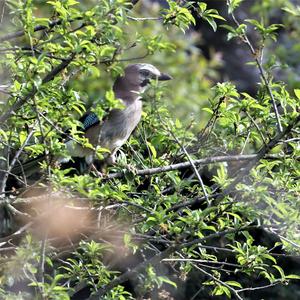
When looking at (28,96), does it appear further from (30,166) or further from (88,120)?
(88,120)

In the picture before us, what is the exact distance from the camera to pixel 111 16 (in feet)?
11.9

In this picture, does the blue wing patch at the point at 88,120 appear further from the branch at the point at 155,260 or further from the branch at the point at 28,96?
the branch at the point at 155,260

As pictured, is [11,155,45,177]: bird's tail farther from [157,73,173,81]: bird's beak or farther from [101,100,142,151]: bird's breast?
[157,73,173,81]: bird's beak

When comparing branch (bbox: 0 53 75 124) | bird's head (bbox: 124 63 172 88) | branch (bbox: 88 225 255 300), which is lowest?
bird's head (bbox: 124 63 172 88)

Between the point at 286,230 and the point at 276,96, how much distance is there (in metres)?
0.65

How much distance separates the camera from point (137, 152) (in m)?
4.64

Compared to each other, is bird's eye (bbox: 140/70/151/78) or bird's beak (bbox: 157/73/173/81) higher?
bird's beak (bbox: 157/73/173/81)

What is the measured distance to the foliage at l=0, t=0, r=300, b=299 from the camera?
142 inches

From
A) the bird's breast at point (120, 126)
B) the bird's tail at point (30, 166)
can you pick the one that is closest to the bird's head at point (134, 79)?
the bird's breast at point (120, 126)

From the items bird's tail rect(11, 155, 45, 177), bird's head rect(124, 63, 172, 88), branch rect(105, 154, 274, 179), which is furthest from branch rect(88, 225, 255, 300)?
bird's head rect(124, 63, 172, 88)

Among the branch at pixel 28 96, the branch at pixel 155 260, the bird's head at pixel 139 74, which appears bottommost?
the bird's head at pixel 139 74

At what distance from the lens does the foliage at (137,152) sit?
361cm

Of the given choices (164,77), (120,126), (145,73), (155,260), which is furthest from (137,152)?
(145,73)

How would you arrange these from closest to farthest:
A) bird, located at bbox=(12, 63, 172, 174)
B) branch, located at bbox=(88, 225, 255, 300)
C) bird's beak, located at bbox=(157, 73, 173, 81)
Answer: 1. branch, located at bbox=(88, 225, 255, 300)
2. bird's beak, located at bbox=(157, 73, 173, 81)
3. bird, located at bbox=(12, 63, 172, 174)
